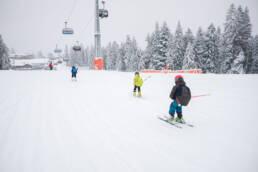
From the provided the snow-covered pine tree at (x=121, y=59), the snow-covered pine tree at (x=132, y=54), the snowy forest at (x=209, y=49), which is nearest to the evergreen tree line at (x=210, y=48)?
the snowy forest at (x=209, y=49)

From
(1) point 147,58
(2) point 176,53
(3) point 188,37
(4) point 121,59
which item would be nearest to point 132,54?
(1) point 147,58

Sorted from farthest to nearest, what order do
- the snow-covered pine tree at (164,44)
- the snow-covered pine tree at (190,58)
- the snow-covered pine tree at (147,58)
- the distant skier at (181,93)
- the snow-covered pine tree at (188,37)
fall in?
the snow-covered pine tree at (147,58)
the snow-covered pine tree at (188,37)
the snow-covered pine tree at (164,44)
the snow-covered pine tree at (190,58)
the distant skier at (181,93)

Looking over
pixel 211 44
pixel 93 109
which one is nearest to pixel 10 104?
pixel 93 109

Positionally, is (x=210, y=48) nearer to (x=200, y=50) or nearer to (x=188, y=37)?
(x=200, y=50)

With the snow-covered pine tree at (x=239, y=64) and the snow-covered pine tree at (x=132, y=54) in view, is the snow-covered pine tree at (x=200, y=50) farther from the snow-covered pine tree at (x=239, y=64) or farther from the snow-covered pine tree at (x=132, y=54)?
the snow-covered pine tree at (x=132, y=54)

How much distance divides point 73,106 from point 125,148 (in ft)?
15.0

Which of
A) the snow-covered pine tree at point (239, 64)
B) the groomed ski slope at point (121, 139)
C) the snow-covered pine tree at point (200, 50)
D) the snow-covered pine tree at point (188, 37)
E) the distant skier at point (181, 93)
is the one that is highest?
the snow-covered pine tree at point (188, 37)

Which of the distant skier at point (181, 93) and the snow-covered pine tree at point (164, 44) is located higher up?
the snow-covered pine tree at point (164, 44)

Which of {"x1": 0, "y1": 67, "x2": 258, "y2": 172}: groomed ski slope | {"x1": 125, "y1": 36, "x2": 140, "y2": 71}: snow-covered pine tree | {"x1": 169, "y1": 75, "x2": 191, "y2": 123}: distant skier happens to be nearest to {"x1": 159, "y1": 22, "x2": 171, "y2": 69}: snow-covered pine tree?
{"x1": 125, "y1": 36, "x2": 140, "y2": 71}: snow-covered pine tree

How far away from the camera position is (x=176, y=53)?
40.3 meters

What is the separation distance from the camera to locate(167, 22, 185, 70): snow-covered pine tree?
40.1 meters

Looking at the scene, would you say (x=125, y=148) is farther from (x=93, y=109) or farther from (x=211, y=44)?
(x=211, y=44)

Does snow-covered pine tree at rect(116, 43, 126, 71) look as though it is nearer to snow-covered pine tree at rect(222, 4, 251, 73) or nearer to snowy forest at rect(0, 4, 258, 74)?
snowy forest at rect(0, 4, 258, 74)

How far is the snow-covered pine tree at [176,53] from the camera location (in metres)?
40.1
